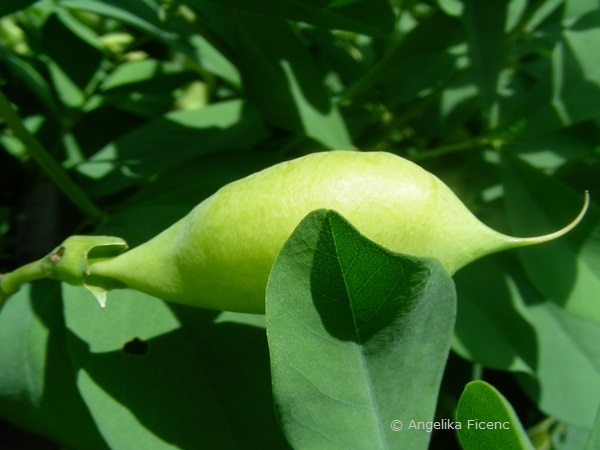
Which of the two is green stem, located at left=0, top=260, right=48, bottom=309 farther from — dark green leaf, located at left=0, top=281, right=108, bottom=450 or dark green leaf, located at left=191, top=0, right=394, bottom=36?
dark green leaf, located at left=191, top=0, right=394, bottom=36

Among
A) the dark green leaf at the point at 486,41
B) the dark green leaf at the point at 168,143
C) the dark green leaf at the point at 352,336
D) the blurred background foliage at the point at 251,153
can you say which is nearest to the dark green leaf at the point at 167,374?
the blurred background foliage at the point at 251,153

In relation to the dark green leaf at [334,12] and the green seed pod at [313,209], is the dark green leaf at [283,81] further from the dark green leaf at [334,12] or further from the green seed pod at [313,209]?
the green seed pod at [313,209]

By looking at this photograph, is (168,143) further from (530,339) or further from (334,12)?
(530,339)

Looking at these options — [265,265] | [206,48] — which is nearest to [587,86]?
[206,48]

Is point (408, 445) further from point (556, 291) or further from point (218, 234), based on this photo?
point (556, 291)

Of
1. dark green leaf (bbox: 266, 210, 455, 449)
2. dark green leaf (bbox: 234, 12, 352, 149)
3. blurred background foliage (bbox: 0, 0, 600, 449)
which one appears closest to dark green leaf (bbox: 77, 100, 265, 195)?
blurred background foliage (bbox: 0, 0, 600, 449)
